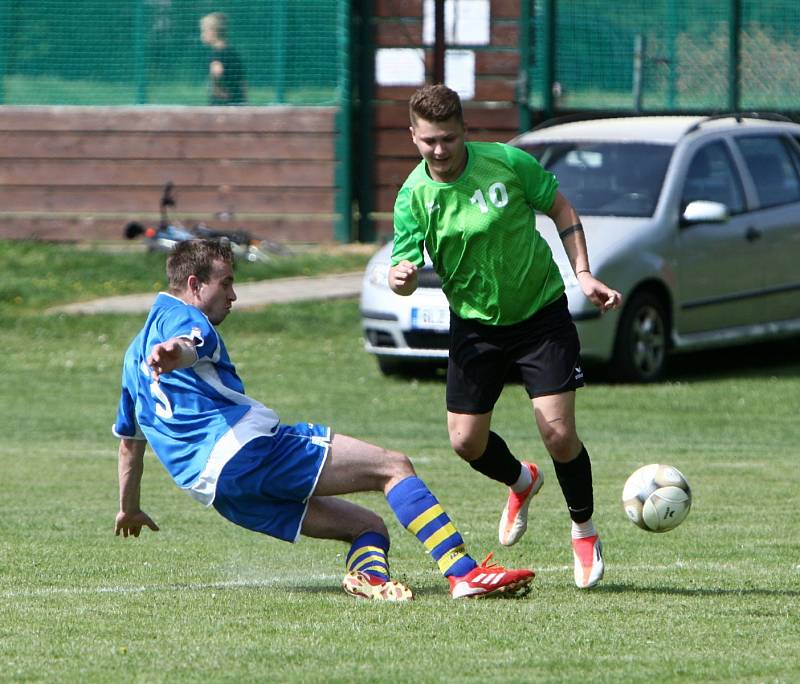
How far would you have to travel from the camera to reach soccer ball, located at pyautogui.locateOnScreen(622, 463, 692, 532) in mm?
6906

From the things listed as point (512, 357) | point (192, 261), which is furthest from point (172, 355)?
point (512, 357)

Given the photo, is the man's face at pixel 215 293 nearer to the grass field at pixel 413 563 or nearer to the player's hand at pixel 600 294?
the grass field at pixel 413 563

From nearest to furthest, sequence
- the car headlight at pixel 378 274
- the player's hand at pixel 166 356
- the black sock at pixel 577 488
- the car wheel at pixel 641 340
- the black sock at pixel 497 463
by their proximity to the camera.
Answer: the player's hand at pixel 166 356, the black sock at pixel 577 488, the black sock at pixel 497 463, the car wheel at pixel 641 340, the car headlight at pixel 378 274

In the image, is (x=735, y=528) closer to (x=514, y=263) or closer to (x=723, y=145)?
(x=514, y=263)

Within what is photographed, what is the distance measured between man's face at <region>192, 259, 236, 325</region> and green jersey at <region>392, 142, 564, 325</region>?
685mm

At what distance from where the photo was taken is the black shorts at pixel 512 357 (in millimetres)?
6508

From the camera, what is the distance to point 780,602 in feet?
Result: 19.8

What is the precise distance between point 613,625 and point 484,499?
12.4 feet

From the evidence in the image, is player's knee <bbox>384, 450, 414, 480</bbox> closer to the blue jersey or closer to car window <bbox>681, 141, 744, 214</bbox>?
the blue jersey

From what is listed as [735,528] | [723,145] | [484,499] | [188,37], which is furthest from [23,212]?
[735,528]

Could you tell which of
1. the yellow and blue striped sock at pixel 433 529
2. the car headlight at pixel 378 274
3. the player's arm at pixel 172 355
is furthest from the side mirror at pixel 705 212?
the player's arm at pixel 172 355

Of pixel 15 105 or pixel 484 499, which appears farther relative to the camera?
pixel 15 105

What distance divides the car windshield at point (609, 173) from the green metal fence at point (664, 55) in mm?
7023

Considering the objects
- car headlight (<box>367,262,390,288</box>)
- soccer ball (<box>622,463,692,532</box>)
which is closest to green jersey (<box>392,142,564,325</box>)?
soccer ball (<box>622,463,692,532</box>)
